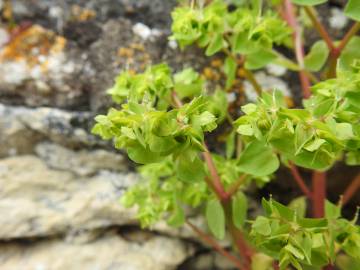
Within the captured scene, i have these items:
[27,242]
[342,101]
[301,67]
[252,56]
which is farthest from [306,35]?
[27,242]

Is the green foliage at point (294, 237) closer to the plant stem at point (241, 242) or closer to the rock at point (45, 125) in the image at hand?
the plant stem at point (241, 242)

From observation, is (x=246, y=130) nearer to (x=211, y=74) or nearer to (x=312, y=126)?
(x=312, y=126)

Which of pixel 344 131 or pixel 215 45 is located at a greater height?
pixel 215 45

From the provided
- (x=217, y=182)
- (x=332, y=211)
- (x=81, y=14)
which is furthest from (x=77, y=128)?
(x=332, y=211)

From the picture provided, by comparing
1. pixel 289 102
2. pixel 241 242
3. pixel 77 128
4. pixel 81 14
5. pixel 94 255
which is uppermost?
pixel 81 14

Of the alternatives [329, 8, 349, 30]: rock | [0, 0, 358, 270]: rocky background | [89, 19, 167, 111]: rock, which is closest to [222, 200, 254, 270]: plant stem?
[0, 0, 358, 270]: rocky background

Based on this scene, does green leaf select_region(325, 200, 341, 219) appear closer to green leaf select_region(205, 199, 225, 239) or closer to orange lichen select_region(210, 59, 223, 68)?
green leaf select_region(205, 199, 225, 239)
